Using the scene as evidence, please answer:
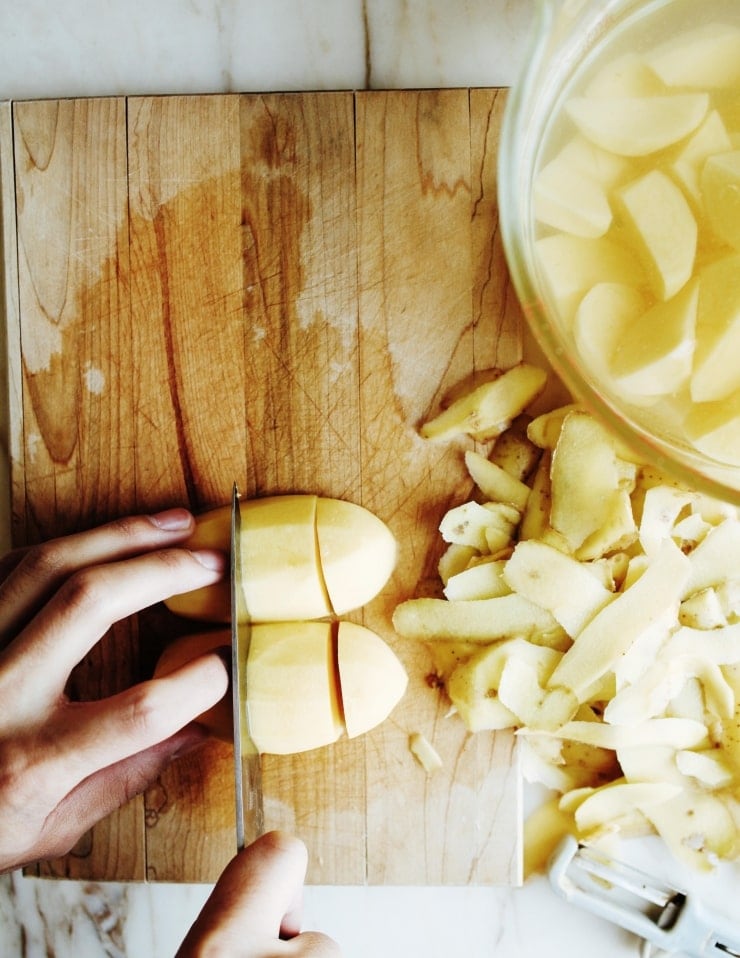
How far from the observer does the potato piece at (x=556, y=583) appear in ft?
3.43

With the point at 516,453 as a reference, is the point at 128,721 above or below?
below

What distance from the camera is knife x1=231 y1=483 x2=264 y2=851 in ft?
3.27

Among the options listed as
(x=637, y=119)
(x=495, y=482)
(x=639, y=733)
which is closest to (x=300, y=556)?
(x=495, y=482)

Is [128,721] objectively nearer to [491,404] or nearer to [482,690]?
[482,690]

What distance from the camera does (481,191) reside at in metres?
1.08

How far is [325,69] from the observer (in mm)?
1131

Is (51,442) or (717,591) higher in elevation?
(51,442)

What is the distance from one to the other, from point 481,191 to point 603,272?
27 cm

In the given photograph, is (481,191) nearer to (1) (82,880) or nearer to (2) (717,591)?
(2) (717,591)

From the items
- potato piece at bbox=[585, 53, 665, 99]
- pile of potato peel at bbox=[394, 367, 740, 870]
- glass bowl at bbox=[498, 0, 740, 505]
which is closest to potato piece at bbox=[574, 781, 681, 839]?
pile of potato peel at bbox=[394, 367, 740, 870]

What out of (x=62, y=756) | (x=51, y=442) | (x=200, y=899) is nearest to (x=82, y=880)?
(x=200, y=899)

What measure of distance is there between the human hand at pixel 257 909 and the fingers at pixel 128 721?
173 millimetres

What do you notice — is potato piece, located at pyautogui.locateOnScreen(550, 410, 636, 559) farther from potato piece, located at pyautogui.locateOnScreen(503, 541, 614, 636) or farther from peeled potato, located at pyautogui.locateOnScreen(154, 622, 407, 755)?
peeled potato, located at pyautogui.locateOnScreen(154, 622, 407, 755)

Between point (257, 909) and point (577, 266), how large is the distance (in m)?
0.75
